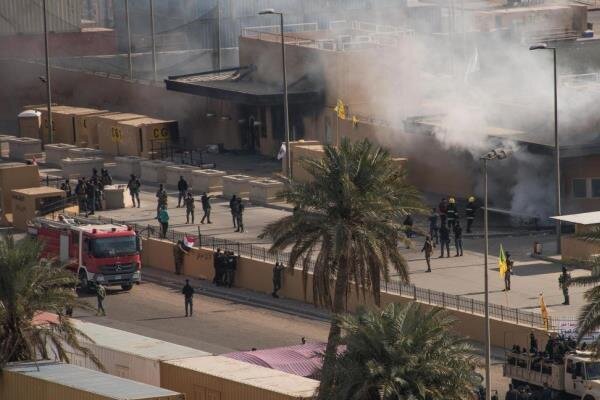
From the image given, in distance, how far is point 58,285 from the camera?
3959cm

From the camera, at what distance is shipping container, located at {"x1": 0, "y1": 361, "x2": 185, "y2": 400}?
1319 inches

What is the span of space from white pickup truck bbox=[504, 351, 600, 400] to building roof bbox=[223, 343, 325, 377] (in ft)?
13.0

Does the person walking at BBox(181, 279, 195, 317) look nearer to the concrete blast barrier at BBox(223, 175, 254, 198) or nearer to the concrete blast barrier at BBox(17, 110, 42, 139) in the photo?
the concrete blast barrier at BBox(223, 175, 254, 198)

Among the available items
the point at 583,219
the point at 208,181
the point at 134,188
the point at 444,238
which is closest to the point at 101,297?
the point at 444,238

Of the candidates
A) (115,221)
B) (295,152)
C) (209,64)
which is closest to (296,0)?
(209,64)

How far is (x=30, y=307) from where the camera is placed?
125 feet

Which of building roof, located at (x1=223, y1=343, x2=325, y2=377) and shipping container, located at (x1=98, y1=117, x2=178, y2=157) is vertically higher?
shipping container, located at (x1=98, y1=117, x2=178, y2=157)

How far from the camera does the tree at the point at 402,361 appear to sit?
3142cm

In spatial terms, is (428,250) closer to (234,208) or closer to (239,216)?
Answer: (239,216)

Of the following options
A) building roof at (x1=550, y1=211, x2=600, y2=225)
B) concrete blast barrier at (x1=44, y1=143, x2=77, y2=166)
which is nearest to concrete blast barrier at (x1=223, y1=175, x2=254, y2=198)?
concrete blast barrier at (x1=44, y1=143, x2=77, y2=166)

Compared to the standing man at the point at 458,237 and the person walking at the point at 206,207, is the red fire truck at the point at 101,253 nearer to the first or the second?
the person walking at the point at 206,207

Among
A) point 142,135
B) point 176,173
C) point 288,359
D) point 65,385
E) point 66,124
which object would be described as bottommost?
point 288,359

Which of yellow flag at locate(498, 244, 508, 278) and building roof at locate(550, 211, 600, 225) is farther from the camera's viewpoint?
building roof at locate(550, 211, 600, 225)

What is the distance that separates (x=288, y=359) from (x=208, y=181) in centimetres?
2601
